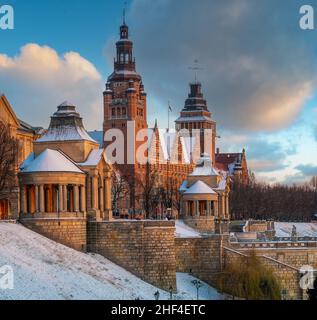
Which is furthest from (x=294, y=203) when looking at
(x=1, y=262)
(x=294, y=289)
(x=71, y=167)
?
(x=1, y=262)

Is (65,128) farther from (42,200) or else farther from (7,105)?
(7,105)

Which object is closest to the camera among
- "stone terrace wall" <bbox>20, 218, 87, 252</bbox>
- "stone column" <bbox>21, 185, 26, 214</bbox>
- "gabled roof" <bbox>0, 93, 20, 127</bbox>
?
"stone terrace wall" <bbox>20, 218, 87, 252</bbox>

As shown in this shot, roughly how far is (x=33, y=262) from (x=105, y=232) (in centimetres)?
956

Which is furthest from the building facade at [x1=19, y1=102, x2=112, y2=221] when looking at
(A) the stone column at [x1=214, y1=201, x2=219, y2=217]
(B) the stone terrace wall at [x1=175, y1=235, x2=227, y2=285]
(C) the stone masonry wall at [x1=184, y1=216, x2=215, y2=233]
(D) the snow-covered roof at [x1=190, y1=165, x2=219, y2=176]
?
(D) the snow-covered roof at [x1=190, y1=165, x2=219, y2=176]

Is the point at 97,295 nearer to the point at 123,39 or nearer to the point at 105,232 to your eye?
the point at 105,232

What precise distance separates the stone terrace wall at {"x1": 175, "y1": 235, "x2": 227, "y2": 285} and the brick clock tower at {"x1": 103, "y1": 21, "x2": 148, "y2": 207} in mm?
82984

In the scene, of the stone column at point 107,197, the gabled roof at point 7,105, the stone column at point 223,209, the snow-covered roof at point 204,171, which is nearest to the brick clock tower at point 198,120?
the stone column at point 223,209

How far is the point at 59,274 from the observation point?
171 feet

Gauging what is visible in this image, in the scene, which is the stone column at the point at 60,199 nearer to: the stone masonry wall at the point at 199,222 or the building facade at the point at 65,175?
the building facade at the point at 65,175

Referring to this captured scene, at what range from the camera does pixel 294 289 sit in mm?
68312

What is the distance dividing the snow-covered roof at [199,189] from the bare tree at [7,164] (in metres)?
26.2

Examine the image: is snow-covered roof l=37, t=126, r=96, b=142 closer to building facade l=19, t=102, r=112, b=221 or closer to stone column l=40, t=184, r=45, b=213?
building facade l=19, t=102, r=112, b=221

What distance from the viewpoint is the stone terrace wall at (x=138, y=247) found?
60781mm

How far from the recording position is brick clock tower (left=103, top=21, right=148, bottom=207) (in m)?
153
